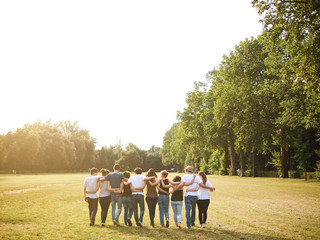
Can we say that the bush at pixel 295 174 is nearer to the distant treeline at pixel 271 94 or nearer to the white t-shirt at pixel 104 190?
the distant treeline at pixel 271 94

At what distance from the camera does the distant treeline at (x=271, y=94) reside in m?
17.2

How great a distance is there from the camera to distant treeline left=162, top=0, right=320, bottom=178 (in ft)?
56.6

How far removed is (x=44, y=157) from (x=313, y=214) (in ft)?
299

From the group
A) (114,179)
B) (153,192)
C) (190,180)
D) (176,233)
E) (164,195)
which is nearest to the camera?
(176,233)

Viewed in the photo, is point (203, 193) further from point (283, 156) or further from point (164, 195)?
point (283, 156)

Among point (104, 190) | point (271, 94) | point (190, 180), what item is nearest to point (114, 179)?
point (104, 190)

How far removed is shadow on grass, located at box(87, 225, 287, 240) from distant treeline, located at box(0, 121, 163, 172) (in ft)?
266

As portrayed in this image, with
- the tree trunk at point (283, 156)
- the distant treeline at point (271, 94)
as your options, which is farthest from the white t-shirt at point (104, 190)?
the tree trunk at point (283, 156)

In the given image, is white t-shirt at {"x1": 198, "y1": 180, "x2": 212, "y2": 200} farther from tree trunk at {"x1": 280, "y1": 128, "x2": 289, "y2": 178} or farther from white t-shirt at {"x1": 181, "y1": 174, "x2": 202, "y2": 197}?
tree trunk at {"x1": 280, "y1": 128, "x2": 289, "y2": 178}

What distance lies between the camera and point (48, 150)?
93.2 meters

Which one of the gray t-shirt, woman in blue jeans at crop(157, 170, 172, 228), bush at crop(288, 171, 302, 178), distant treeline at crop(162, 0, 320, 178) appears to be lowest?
bush at crop(288, 171, 302, 178)

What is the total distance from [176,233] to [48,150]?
92210mm

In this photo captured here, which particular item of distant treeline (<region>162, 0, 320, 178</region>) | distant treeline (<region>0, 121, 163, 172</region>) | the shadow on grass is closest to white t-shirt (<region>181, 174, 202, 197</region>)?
the shadow on grass

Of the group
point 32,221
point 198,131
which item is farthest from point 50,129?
point 32,221
